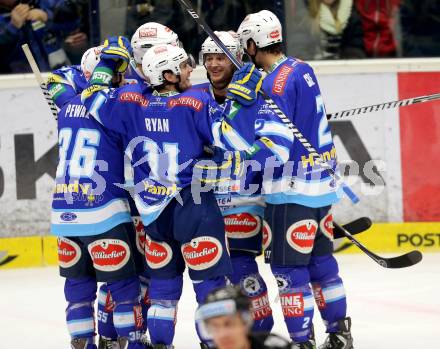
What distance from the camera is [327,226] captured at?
5.45m

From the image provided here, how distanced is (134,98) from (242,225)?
31.2 inches

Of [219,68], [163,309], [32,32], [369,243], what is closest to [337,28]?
[369,243]

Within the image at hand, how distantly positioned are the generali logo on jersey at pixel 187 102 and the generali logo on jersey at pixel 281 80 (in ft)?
1.28

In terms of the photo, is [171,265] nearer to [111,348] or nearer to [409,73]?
[111,348]

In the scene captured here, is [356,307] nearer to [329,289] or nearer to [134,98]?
[329,289]

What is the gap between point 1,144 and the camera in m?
7.72

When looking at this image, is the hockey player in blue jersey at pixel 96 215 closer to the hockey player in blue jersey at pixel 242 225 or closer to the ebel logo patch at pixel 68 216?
the ebel logo patch at pixel 68 216

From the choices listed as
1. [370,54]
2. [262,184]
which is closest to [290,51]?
[370,54]

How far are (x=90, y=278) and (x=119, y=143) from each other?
0.61 meters

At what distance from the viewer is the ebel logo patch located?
5.23 meters

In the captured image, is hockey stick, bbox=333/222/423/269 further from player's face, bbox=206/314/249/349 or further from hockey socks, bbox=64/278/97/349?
player's face, bbox=206/314/249/349

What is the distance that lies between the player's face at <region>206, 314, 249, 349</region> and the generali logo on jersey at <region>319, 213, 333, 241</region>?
2.03 m

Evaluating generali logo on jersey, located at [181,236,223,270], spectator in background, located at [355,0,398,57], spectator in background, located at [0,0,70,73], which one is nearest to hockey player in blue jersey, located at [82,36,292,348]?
generali logo on jersey, located at [181,236,223,270]

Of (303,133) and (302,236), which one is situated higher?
(303,133)
